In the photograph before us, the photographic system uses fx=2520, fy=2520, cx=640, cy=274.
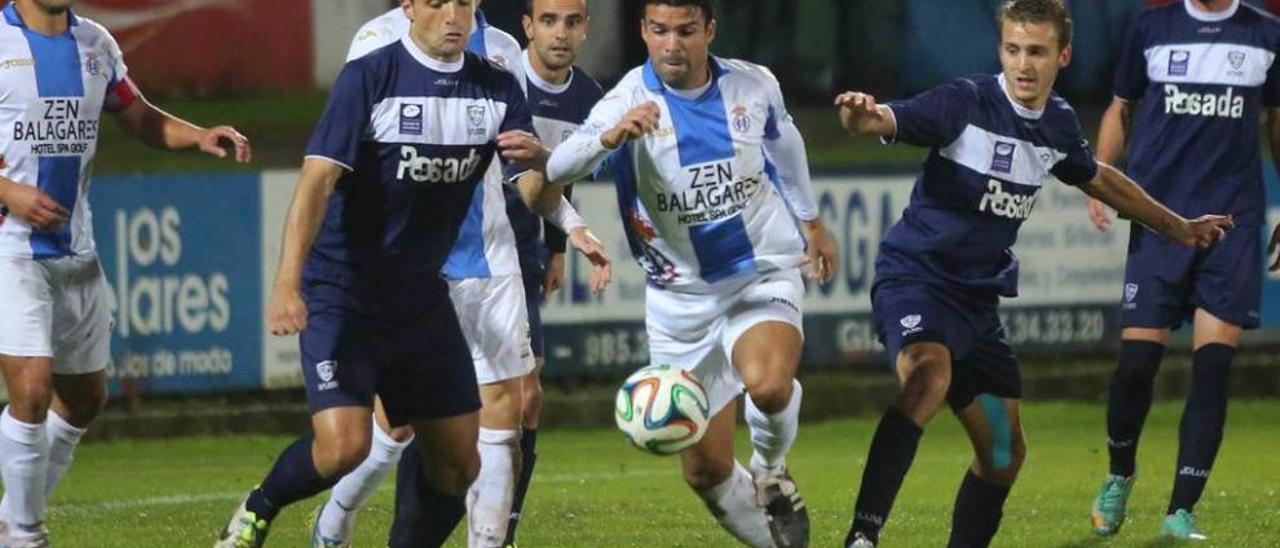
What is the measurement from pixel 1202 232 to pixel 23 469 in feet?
13.9

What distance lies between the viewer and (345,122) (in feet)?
24.3

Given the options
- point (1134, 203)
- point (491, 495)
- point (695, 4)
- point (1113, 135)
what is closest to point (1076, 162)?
point (1134, 203)

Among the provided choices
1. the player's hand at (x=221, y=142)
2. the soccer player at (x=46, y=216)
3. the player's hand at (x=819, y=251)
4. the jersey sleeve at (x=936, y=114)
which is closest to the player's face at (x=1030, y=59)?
the jersey sleeve at (x=936, y=114)

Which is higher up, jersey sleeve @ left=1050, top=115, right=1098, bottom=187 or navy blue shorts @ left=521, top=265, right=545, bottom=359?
jersey sleeve @ left=1050, top=115, right=1098, bottom=187

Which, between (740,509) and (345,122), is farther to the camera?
(740,509)

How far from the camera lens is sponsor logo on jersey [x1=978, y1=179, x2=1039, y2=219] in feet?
27.7

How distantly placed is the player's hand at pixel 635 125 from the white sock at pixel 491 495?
4.72 ft

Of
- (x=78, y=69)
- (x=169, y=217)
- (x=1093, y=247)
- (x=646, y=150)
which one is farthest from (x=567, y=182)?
(x=1093, y=247)

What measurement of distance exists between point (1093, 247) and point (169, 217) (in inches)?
232

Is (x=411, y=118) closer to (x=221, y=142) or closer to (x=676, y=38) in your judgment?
(x=676, y=38)

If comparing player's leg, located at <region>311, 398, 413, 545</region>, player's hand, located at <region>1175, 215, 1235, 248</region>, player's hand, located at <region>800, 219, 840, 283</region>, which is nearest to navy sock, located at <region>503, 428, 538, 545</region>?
player's leg, located at <region>311, 398, 413, 545</region>

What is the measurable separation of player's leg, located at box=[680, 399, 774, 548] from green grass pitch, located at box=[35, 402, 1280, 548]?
1.14 meters

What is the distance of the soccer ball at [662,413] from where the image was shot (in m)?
7.82

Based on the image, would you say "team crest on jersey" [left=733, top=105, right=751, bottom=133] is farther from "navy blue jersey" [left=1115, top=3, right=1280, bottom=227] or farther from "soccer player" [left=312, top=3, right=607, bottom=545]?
"navy blue jersey" [left=1115, top=3, right=1280, bottom=227]
